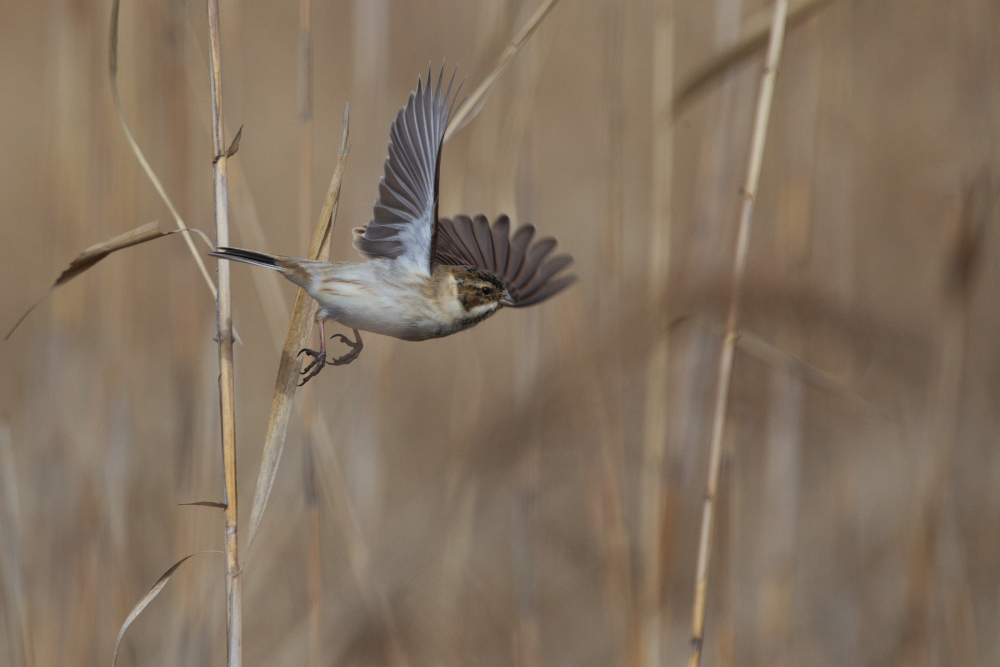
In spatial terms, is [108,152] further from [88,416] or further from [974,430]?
[974,430]

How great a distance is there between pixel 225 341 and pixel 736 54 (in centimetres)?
90

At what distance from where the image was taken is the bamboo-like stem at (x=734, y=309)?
1361mm

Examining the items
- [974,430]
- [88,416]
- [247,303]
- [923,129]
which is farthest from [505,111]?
[923,129]

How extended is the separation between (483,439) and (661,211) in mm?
599

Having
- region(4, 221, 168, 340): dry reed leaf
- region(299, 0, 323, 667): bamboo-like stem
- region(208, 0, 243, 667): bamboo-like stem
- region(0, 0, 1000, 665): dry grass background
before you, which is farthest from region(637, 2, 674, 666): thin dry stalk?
region(4, 221, 168, 340): dry reed leaf

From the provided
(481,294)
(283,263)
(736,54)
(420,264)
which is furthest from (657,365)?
(283,263)

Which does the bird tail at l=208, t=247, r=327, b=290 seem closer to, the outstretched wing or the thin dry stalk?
the outstretched wing

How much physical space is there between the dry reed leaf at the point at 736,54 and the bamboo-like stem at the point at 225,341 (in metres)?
0.72

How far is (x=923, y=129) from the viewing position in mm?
4453

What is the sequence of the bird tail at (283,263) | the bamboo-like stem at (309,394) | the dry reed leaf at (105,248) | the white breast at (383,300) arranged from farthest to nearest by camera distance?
the white breast at (383,300)
the bamboo-like stem at (309,394)
the bird tail at (283,263)
the dry reed leaf at (105,248)

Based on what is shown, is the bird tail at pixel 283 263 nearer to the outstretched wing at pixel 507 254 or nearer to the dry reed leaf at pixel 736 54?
the outstretched wing at pixel 507 254

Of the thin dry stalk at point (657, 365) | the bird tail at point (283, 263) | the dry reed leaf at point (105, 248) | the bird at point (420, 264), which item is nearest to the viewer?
the dry reed leaf at point (105, 248)

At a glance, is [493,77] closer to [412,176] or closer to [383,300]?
[412,176]

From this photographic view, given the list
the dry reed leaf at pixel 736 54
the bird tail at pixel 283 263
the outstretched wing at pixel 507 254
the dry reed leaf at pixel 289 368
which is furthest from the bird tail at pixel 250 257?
the dry reed leaf at pixel 736 54
